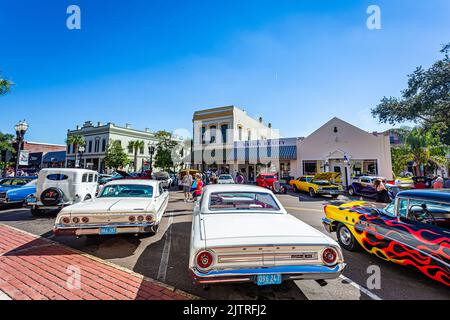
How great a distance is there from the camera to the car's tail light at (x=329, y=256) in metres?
2.52

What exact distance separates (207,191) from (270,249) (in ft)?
6.70

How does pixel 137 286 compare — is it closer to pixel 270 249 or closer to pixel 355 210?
pixel 270 249

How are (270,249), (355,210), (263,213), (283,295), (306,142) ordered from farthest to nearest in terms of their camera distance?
1. (306,142)
2. (355,210)
3. (263,213)
4. (283,295)
5. (270,249)

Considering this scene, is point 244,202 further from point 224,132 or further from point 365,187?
point 224,132

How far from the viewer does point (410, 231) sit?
→ 3.33 meters

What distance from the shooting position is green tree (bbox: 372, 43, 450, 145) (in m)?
15.4

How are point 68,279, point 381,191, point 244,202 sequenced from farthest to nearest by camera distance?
1. point 381,191
2. point 244,202
3. point 68,279

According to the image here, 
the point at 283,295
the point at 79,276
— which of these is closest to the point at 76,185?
the point at 79,276

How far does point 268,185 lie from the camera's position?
1598cm

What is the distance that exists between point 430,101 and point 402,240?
19.0m

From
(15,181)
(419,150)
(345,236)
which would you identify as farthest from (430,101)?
(15,181)

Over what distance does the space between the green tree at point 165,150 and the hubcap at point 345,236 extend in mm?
24602

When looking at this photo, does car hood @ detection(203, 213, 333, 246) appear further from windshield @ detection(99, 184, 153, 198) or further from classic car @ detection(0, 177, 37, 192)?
classic car @ detection(0, 177, 37, 192)

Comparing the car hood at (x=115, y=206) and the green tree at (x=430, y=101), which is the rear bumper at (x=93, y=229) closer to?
the car hood at (x=115, y=206)
